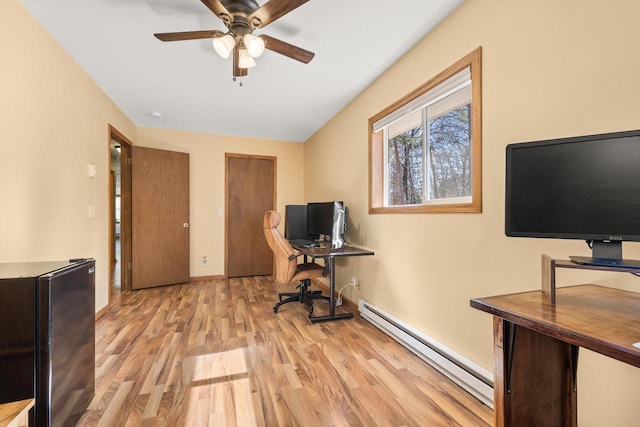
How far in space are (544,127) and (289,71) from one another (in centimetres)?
202

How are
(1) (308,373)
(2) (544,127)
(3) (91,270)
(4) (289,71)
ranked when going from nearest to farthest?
(2) (544,127), (3) (91,270), (1) (308,373), (4) (289,71)

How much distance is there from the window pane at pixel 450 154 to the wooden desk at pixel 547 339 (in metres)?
0.98

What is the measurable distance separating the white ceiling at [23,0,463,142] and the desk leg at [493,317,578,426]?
1.91m

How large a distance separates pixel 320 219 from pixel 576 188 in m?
2.68

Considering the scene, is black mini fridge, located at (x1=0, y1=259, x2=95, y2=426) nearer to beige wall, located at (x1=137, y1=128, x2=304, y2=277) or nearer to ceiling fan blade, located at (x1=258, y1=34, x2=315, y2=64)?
ceiling fan blade, located at (x1=258, y1=34, x2=315, y2=64)

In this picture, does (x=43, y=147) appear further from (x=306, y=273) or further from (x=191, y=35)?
(x=306, y=273)

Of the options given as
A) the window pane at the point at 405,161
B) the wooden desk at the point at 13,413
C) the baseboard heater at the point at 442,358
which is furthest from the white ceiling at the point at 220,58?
the baseboard heater at the point at 442,358

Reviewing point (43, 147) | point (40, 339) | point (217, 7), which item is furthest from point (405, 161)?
point (43, 147)

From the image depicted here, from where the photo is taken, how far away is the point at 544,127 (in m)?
1.34

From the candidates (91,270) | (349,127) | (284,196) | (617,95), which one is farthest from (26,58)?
(284,196)

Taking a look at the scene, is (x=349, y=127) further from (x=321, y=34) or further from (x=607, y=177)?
(x=607, y=177)

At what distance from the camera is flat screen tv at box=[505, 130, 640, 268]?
2.84 ft

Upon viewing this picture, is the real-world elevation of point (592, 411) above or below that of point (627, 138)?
below

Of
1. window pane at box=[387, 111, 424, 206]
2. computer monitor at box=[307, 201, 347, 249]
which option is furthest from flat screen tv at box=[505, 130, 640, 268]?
computer monitor at box=[307, 201, 347, 249]
